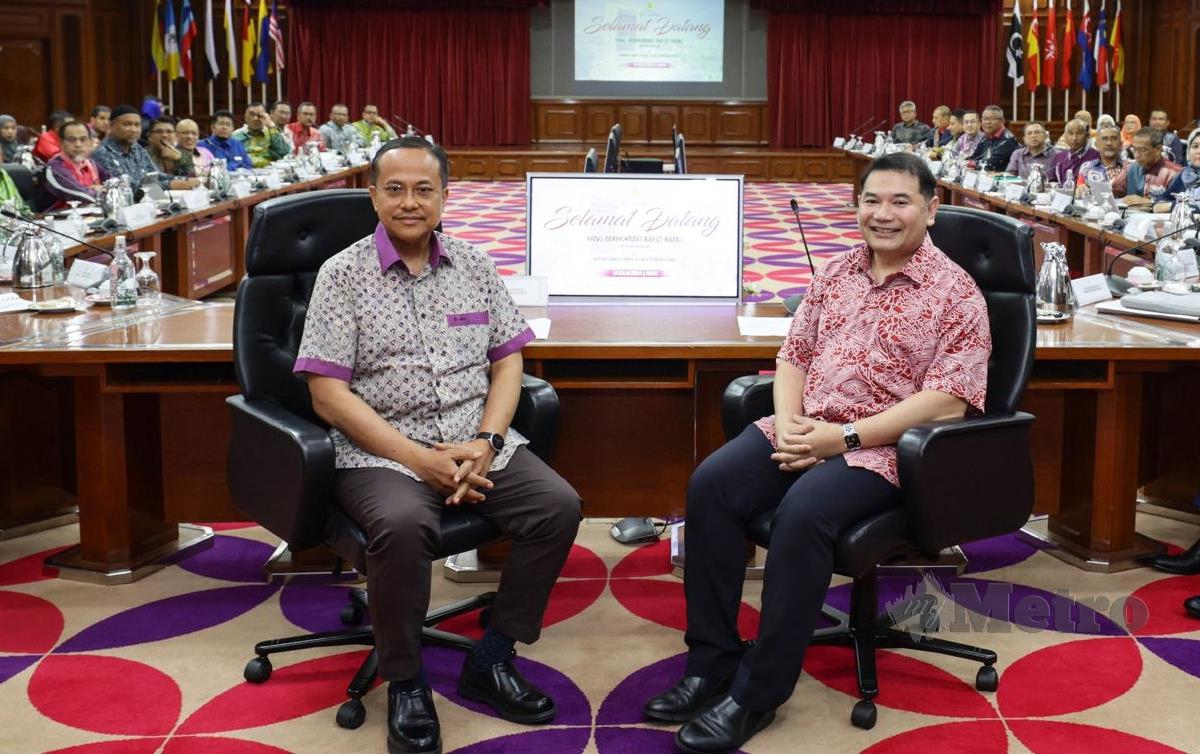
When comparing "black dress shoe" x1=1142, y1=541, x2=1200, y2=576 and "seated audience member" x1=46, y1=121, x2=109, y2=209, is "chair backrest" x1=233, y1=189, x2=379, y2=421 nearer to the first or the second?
"black dress shoe" x1=1142, y1=541, x2=1200, y2=576

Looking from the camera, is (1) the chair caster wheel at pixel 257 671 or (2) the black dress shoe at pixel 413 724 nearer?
(2) the black dress shoe at pixel 413 724

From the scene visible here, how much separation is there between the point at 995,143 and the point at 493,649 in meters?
10.8

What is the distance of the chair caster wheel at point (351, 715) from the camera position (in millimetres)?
2594

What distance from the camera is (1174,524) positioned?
151 inches

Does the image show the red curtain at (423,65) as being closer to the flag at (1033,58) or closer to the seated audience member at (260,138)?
the seated audience member at (260,138)

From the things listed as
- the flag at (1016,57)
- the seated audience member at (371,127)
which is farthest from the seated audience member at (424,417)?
the flag at (1016,57)

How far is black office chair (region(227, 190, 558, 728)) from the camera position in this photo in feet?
8.51

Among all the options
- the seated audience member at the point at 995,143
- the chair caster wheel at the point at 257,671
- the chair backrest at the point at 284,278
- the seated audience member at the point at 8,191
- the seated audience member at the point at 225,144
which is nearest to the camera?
the chair caster wheel at the point at 257,671

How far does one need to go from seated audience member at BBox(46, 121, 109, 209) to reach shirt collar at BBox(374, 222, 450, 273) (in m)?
4.90

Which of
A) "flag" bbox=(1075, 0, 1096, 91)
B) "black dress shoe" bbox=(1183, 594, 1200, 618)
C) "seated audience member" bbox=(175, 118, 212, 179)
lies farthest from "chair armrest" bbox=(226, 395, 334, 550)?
"flag" bbox=(1075, 0, 1096, 91)

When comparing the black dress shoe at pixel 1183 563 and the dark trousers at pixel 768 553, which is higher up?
the dark trousers at pixel 768 553

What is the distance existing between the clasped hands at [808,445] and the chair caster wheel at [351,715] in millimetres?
948

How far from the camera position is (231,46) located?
1792cm

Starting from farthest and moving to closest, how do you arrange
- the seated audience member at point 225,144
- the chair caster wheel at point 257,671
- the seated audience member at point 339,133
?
the seated audience member at point 339,133
the seated audience member at point 225,144
the chair caster wheel at point 257,671
